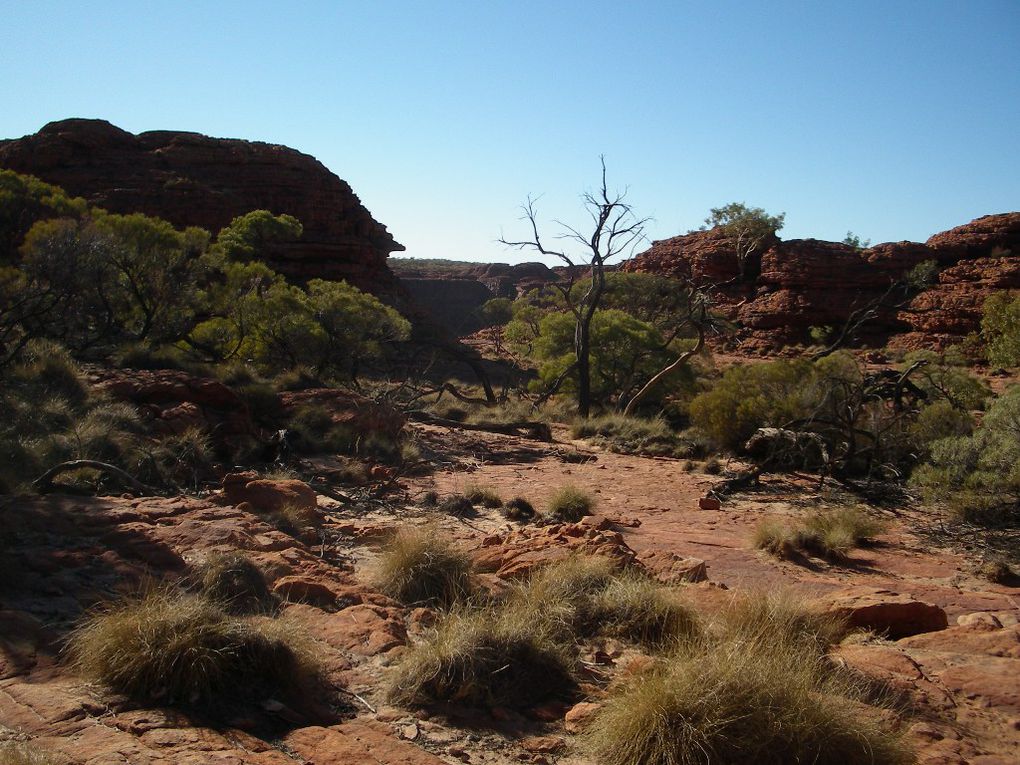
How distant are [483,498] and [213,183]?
4330 cm

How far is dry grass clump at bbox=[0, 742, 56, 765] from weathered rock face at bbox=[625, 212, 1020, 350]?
38148 millimetres

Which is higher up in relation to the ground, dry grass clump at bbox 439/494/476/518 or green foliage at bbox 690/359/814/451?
green foliage at bbox 690/359/814/451

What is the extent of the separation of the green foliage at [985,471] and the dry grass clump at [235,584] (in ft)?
27.6

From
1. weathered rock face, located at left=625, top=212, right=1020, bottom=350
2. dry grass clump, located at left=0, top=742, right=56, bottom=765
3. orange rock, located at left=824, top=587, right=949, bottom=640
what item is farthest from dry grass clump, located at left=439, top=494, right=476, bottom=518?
weathered rock face, located at left=625, top=212, right=1020, bottom=350

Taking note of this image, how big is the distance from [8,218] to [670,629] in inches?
1073

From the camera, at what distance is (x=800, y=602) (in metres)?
5.34

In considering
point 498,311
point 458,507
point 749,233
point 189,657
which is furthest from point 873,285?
point 189,657

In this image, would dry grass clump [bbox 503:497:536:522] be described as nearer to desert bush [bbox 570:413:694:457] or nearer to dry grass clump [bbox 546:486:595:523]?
dry grass clump [bbox 546:486:595:523]

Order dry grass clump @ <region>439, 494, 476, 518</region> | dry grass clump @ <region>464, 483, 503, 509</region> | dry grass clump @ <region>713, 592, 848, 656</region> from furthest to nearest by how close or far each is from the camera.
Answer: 1. dry grass clump @ <region>464, 483, 503, 509</region>
2. dry grass clump @ <region>439, 494, 476, 518</region>
3. dry grass clump @ <region>713, 592, 848, 656</region>

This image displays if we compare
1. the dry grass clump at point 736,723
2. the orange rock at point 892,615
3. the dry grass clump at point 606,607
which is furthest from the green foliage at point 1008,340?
the dry grass clump at point 736,723

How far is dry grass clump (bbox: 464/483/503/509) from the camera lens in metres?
10.7

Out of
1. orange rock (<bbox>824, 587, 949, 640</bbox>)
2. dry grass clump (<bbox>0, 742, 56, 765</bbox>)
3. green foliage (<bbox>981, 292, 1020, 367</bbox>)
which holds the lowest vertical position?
orange rock (<bbox>824, 587, 949, 640</bbox>)

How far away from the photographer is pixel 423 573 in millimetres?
6094

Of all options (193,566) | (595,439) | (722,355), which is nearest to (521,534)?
(193,566)
